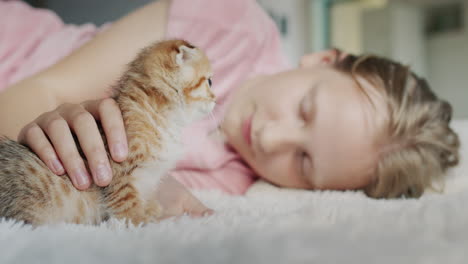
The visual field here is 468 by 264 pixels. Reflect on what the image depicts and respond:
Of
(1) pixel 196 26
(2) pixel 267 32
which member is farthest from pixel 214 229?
(2) pixel 267 32

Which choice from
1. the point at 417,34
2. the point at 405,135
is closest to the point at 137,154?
the point at 405,135

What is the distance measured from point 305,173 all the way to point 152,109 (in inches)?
17.3

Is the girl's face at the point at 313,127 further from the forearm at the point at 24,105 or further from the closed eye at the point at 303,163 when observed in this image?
the forearm at the point at 24,105

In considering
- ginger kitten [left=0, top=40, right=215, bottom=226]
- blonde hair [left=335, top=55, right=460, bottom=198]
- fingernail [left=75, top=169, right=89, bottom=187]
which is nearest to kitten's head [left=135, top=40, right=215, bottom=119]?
ginger kitten [left=0, top=40, right=215, bottom=226]

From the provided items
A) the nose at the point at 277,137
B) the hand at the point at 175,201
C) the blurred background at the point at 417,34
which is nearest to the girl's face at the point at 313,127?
the nose at the point at 277,137

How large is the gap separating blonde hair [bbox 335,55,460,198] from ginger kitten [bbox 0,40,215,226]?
18.7 inches

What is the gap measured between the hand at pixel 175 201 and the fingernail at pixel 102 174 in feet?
0.20

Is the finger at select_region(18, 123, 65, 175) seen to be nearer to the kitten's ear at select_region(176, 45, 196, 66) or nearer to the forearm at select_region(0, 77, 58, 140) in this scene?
the forearm at select_region(0, 77, 58, 140)

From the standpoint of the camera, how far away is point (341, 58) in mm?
831

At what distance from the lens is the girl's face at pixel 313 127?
64 cm

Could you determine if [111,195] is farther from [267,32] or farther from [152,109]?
[267,32]

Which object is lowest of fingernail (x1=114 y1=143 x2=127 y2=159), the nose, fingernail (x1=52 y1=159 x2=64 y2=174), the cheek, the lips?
the cheek

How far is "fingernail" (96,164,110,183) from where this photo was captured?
12.6 inches

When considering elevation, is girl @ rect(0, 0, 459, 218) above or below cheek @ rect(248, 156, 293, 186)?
above
